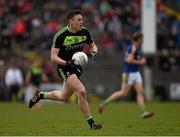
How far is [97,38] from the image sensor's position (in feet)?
129

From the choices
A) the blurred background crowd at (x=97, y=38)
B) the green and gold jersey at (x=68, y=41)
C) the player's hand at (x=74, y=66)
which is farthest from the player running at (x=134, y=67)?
the blurred background crowd at (x=97, y=38)

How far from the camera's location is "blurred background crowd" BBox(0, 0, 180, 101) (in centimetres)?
3762

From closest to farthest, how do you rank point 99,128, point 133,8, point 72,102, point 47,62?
point 99,128
point 72,102
point 47,62
point 133,8

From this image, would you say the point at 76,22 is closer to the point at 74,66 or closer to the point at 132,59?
the point at 74,66

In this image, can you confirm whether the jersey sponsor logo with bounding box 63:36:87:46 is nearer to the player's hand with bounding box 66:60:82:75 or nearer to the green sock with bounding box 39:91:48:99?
the player's hand with bounding box 66:60:82:75

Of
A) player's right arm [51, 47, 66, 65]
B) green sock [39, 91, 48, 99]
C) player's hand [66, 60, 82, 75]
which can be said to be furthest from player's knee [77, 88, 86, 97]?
green sock [39, 91, 48, 99]

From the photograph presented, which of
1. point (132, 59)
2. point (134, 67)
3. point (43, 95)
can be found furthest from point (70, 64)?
point (134, 67)

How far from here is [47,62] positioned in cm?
3778

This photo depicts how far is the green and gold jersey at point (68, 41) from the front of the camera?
1623cm

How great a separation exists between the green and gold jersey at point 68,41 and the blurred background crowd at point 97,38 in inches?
783

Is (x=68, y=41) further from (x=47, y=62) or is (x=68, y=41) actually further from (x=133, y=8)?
(x=133, y=8)

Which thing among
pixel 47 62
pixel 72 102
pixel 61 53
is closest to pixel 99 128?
pixel 61 53

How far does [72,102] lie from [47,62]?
3266 mm

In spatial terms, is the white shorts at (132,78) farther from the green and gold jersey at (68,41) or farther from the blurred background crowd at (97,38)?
the blurred background crowd at (97,38)
